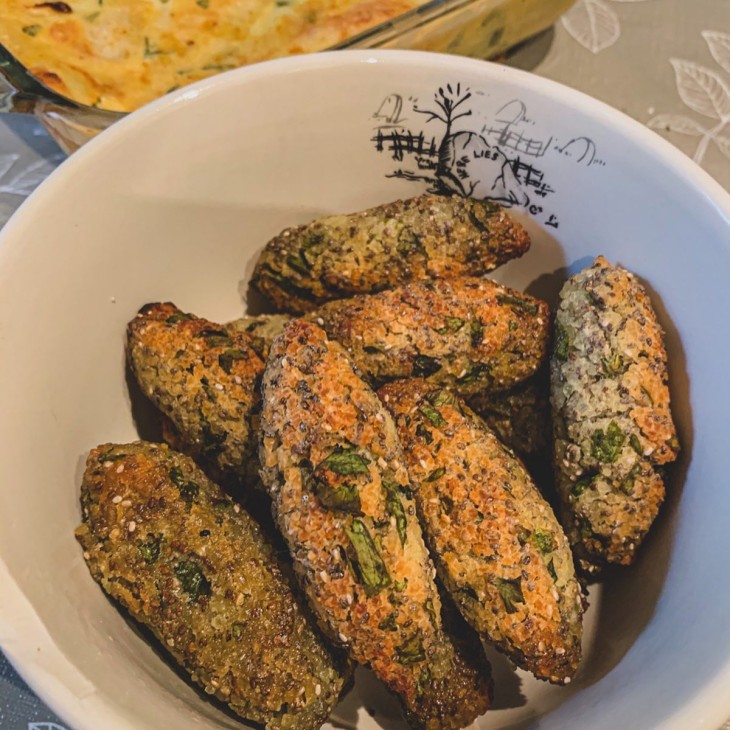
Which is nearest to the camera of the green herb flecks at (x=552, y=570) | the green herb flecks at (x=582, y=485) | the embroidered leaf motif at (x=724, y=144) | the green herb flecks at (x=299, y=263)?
the green herb flecks at (x=552, y=570)

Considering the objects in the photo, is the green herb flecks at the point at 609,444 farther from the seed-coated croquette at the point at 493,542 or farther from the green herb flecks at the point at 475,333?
the green herb flecks at the point at 475,333

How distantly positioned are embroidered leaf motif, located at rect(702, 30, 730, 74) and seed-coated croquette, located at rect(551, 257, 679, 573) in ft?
4.09

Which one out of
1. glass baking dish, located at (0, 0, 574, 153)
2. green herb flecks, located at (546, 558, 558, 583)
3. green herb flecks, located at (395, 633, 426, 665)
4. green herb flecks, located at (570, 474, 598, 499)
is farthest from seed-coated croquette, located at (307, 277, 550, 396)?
glass baking dish, located at (0, 0, 574, 153)

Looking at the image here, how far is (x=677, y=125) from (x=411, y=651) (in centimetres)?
163

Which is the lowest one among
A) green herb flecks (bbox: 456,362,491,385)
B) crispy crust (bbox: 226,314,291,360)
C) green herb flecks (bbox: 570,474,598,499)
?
green herb flecks (bbox: 570,474,598,499)

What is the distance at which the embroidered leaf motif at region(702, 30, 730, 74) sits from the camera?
2055 mm

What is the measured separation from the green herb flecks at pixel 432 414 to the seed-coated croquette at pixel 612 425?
226 millimetres

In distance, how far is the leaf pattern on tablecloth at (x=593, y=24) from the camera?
209cm

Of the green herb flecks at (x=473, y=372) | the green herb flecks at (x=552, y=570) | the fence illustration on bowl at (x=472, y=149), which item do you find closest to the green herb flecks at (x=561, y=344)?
the green herb flecks at (x=473, y=372)

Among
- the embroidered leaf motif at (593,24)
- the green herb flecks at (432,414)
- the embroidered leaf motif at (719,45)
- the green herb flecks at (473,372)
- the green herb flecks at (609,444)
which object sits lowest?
the green herb flecks at (609,444)

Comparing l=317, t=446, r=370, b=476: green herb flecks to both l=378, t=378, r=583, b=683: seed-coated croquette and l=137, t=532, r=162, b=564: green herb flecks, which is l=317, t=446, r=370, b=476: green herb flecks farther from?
l=137, t=532, r=162, b=564: green herb flecks

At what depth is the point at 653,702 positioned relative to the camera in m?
0.93

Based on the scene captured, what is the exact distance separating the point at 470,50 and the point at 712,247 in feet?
3.20

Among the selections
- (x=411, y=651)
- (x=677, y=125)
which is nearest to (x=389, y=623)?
(x=411, y=651)
